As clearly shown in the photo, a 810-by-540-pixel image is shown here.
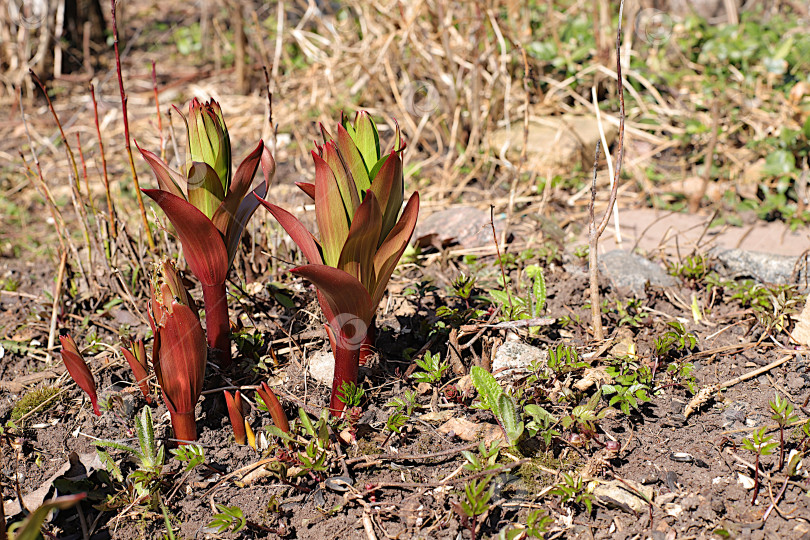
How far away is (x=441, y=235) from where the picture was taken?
9.39 feet

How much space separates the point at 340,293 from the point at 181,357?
385 mm

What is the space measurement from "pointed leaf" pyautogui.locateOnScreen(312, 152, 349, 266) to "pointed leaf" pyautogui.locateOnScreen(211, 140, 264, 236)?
0.22m

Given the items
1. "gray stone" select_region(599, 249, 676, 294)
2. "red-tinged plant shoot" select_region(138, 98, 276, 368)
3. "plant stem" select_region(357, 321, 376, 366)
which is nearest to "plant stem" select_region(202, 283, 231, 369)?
"red-tinged plant shoot" select_region(138, 98, 276, 368)

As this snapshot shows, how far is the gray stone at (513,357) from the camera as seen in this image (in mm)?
1878

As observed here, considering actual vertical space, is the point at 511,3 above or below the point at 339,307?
above

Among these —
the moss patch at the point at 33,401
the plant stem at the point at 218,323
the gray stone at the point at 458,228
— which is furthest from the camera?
the gray stone at the point at 458,228

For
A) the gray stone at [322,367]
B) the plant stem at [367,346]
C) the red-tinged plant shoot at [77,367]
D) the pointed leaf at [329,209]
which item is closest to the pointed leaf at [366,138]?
the pointed leaf at [329,209]

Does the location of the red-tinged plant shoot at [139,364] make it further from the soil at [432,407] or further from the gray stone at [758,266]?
the gray stone at [758,266]

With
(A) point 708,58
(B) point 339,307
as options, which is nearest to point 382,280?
(B) point 339,307

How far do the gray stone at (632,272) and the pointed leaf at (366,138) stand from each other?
4.06 feet

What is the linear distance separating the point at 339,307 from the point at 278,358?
63 cm

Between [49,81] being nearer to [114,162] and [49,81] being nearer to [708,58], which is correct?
[114,162]

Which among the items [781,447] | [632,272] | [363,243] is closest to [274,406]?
[363,243]

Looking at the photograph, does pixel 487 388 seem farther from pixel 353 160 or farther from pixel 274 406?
pixel 353 160
